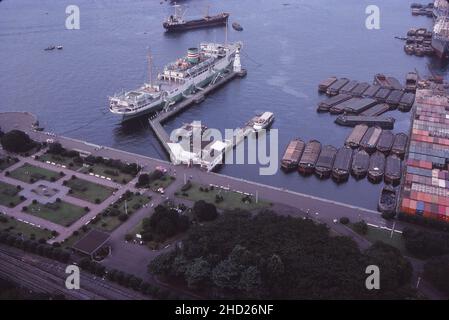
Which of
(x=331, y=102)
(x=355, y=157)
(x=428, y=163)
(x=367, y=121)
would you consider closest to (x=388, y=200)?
(x=428, y=163)

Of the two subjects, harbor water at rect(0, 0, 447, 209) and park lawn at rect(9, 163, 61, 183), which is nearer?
park lawn at rect(9, 163, 61, 183)

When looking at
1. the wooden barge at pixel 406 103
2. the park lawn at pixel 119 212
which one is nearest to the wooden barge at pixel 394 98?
the wooden barge at pixel 406 103

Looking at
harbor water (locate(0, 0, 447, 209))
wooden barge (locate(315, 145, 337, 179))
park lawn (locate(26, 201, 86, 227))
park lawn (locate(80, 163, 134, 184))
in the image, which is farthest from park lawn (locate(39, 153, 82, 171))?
wooden barge (locate(315, 145, 337, 179))

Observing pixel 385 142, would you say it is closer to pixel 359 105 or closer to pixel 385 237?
pixel 359 105

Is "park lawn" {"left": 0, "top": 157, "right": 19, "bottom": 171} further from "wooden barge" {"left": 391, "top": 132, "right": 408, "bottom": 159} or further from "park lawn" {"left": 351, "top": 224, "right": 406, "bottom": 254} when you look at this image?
"wooden barge" {"left": 391, "top": 132, "right": 408, "bottom": 159}

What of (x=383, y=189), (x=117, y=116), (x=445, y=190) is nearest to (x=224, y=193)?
(x=383, y=189)

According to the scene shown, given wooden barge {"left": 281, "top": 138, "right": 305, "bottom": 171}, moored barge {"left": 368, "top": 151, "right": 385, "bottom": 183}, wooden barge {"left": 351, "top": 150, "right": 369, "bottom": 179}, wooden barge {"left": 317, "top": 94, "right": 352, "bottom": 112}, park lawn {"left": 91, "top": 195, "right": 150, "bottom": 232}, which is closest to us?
park lawn {"left": 91, "top": 195, "right": 150, "bottom": 232}

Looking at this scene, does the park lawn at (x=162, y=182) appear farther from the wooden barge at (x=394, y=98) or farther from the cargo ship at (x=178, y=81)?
the wooden barge at (x=394, y=98)
